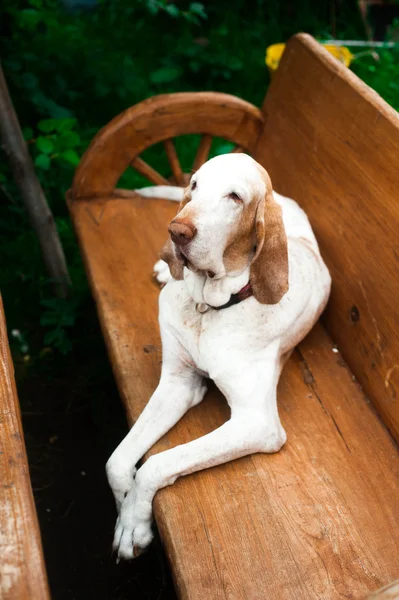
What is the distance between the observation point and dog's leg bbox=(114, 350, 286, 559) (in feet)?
6.56

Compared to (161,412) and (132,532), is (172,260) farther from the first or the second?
(132,532)

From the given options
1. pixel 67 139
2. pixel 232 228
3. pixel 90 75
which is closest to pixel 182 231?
pixel 232 228

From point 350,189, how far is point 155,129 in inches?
41.8

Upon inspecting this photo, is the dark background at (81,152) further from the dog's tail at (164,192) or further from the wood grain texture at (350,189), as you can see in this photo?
the wood grain texture at (350,189)

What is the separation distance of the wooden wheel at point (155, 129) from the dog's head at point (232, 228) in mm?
1194

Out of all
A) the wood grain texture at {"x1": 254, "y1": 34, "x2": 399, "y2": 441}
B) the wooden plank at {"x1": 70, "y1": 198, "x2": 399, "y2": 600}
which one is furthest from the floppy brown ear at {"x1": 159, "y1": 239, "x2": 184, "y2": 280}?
the wood grain texture at {"x1": 254, "y1": 34, "x2": 399, "y2": 441}

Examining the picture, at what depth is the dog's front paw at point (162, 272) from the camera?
2.79m

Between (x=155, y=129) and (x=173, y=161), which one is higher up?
(x=155, y=129)

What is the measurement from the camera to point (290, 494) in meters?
A: 2.03

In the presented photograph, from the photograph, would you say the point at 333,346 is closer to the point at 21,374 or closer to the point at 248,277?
the point at 248,277

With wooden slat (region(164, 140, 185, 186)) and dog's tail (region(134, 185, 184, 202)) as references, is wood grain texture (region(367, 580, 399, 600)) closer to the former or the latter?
dog's tail (region(134, 185, 184, 202))

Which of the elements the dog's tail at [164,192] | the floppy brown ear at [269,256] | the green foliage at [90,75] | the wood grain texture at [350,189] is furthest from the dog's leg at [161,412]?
the dog's tail at [164,192]

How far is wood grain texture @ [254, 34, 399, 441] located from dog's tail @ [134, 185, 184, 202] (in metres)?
0.49

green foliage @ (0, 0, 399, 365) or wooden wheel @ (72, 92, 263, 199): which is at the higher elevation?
wooden wheel @ (72, 92, 263, 199)
